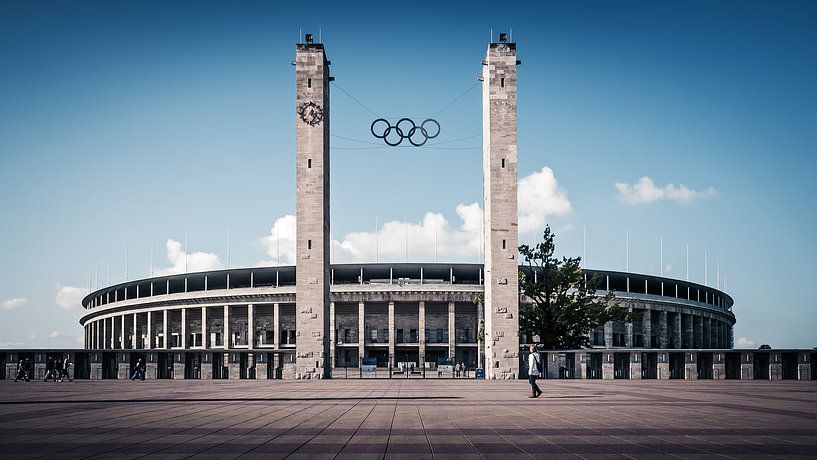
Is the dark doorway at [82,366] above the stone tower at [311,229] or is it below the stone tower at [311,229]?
below

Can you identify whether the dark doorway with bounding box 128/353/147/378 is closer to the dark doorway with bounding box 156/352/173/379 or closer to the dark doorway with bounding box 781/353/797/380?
the dark doorway with bounding box 156/352/173/379

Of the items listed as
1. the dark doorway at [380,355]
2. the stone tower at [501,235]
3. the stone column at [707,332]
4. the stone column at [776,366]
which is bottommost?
the dark doorway at [380,355]

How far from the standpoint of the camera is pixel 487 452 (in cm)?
1380

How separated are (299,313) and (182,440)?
43.6 metres

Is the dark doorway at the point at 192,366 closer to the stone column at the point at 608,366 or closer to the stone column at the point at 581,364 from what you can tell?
the stone column at the point at 581,364

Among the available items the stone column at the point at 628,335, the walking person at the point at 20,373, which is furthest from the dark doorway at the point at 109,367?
the stone column at the point at 628,335

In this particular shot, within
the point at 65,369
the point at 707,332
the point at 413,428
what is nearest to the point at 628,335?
the point at 707,332

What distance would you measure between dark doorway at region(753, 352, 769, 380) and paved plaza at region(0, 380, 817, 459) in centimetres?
2844

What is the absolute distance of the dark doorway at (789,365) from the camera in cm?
5372

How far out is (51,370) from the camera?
54344 mm

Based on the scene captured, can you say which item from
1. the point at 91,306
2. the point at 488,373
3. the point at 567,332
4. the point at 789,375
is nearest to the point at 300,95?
the point at 488,373

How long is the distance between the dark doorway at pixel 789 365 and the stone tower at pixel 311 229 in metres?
32.3

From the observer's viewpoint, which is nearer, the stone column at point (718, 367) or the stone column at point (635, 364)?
the stone column at point (718, 367)

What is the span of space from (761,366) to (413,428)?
147 ft
